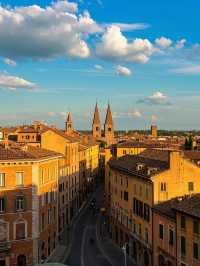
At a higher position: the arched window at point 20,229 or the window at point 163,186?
the window at point 163,186

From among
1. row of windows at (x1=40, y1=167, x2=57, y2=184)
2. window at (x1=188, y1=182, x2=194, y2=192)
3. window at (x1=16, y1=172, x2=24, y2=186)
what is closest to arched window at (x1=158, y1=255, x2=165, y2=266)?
window at (x1=188, y1=182, x2=194, y2=192)

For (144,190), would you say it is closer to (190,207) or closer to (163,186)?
(163,186)

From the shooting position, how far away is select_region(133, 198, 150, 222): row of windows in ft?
203

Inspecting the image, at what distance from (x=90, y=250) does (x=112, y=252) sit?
140 inches

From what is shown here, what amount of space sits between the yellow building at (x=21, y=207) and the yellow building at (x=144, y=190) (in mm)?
14011

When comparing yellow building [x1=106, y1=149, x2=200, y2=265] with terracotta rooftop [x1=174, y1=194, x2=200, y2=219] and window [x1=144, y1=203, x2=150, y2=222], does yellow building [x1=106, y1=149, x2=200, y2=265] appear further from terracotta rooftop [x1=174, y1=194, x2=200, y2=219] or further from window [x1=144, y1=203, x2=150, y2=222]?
terracotta rooftop [x1=174, y1=194, x2=200, y2=219]

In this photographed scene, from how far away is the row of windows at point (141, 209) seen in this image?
61781mm

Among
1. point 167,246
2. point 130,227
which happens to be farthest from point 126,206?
point 167,246

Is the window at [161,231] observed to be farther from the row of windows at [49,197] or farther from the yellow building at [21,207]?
the row of windows at [49,197]

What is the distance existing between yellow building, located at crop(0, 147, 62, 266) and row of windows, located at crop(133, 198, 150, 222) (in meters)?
14.1

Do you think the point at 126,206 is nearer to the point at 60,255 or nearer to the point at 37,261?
the point at 60,255

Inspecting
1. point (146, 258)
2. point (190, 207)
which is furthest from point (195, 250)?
point (146, 258)

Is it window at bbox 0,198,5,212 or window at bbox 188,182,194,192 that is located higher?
window at bbox 188,182,194,192

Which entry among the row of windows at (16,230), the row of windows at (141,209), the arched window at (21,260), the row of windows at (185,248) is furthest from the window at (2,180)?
the row of windows at (185,248)
